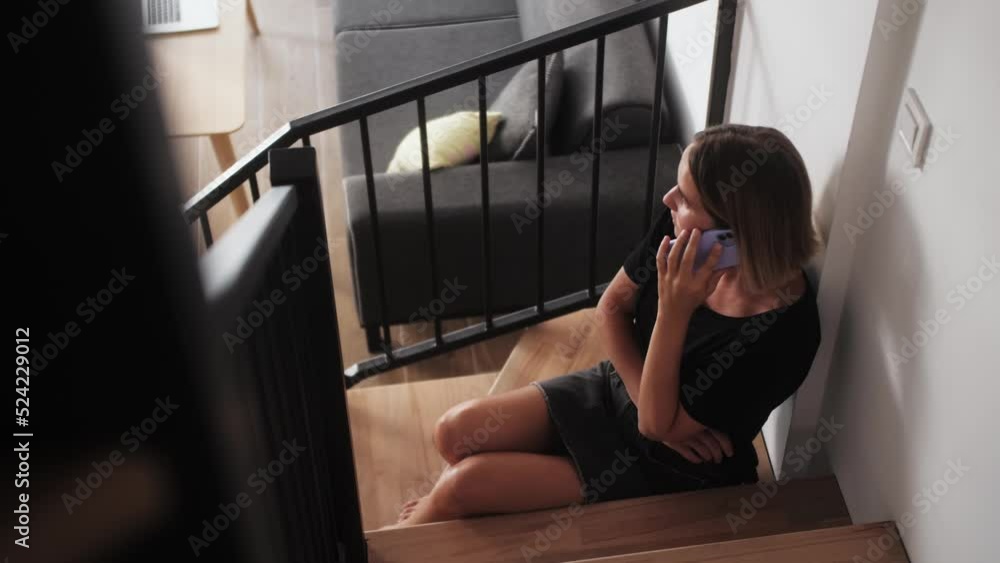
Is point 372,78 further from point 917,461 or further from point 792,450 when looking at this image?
point 917,461

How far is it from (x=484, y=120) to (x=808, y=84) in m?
0.73

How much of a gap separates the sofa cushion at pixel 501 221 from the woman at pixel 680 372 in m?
0.71

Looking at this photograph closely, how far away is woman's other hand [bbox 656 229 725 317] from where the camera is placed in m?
1.58

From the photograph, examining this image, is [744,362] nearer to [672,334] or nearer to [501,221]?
[672,334]

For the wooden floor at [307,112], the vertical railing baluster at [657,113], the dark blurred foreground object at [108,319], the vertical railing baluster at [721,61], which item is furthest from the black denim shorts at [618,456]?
the dark blurred foreground object at [108,319]

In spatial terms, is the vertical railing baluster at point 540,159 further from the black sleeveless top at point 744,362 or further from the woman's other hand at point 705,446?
the woman's other hand at point 705,446

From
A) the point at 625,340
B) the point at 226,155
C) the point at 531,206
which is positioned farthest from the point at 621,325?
the point at 226,155

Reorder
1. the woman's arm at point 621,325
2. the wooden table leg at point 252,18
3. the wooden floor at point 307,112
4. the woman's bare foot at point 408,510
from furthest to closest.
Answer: the wooden table leg at point 252,18 → the wooden floor at point 307,112 → the woman's bare foot at point 408,510 → the woman's arm at point 621,325

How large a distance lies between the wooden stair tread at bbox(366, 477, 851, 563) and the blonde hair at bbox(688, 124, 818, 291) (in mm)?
456

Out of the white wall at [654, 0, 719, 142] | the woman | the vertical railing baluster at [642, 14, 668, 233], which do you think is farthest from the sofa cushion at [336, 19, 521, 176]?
the woman

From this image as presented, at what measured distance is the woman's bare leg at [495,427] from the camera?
1920 millimetres

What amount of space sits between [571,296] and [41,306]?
7.30 feet

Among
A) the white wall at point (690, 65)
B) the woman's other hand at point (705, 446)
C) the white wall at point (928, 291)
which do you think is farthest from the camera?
the white wall at point (690, 65)

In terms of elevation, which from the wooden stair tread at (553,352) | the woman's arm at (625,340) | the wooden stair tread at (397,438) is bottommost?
the wooden stair tread at (397,438)
